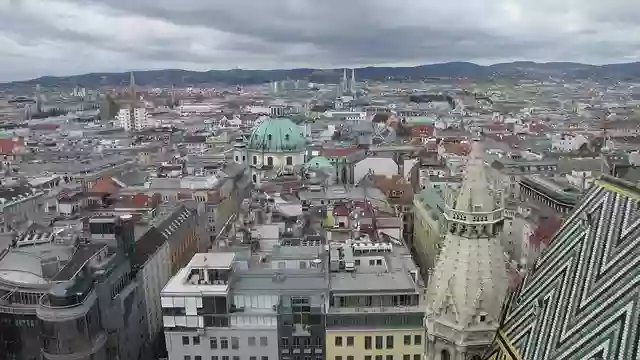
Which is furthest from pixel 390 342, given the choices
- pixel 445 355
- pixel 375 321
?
pixel 445 355

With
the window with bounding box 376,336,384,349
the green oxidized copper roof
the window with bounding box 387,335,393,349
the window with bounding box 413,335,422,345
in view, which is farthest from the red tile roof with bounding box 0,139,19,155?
the window with bounding box 413,335,422,345

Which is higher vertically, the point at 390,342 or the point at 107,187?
the point at 107,187

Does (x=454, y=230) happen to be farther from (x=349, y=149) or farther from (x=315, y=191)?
(x=349, y=149)

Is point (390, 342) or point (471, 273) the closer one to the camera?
point (471, 273)

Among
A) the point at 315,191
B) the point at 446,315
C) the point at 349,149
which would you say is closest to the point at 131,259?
the point at 315,191

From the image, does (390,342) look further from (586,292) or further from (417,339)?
(586,292)

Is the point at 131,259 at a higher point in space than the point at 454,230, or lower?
lower

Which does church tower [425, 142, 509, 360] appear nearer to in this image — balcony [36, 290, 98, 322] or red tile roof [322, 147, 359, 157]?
balcony [36, 290, 98, 322]
